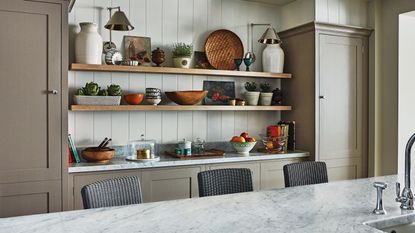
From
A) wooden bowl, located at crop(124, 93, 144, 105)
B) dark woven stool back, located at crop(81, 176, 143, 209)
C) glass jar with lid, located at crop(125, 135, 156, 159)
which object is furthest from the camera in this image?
glass jar with lid, located at crop(125, 135, 156, 159)

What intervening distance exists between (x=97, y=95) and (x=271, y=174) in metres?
1.75

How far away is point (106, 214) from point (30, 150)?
1367 millimetres

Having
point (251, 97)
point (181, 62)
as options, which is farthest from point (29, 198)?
point (251, 97)

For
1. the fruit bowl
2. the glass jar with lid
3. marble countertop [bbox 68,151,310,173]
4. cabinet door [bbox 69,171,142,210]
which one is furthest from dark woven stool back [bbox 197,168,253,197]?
the fruit bowl

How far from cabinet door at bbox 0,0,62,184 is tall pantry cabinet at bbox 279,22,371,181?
2358 mm

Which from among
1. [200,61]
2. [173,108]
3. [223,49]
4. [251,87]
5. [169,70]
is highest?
[223,49]

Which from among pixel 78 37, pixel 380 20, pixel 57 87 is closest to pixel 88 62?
pixel 78 37

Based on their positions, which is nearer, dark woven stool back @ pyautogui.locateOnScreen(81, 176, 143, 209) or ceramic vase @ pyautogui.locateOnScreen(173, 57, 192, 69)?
dark woven stool back @ pyautogui.locateOnScreen(81, 176, 143, 209)

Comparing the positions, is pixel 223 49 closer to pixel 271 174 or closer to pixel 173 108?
pixel 173 108

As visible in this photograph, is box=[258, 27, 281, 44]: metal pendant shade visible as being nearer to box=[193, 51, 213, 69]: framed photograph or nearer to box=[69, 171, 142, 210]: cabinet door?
box=[193, 51, 213, 69]: framed photograph

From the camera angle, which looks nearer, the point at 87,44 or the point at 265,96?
the point at 87,44

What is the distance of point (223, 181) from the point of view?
7.77 feet

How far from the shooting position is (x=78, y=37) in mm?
3184

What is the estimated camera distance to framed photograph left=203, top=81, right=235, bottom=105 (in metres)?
3.87
